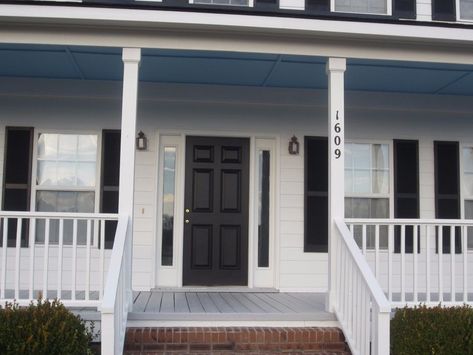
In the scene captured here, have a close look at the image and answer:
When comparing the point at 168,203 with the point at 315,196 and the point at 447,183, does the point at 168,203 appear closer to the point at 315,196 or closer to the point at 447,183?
the point at 315,196

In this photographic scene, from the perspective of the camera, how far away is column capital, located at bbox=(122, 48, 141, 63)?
239 inches

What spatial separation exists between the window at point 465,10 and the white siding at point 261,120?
114 cm

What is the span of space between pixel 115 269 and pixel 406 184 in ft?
15.6

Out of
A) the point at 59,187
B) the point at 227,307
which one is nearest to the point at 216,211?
the point at 227,307

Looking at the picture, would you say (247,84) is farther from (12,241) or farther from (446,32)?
(12,241)

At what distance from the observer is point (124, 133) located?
19.6 feet

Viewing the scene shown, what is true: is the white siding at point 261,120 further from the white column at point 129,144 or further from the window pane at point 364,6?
the white column at point 129,144

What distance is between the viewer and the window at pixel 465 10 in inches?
311

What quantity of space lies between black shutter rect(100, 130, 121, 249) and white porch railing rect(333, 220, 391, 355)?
318 centimetres

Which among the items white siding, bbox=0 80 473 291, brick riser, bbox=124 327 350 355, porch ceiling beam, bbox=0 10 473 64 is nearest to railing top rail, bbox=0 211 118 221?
brick riser, bbox=124 327 350 355

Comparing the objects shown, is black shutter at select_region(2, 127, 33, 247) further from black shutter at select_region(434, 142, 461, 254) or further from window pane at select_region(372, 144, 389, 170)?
black shutter at select_region(434, 142, 461, 254)

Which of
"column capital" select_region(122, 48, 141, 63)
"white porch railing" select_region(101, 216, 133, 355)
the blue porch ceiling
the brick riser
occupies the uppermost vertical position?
the blue porch ceiling

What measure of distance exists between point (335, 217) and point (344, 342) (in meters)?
1.30

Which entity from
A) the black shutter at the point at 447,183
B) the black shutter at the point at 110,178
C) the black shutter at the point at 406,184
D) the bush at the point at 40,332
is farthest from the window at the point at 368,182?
the bush at the point at 40,332
